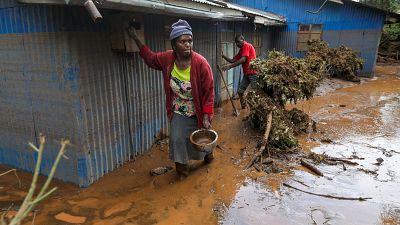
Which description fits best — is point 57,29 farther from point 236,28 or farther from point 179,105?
point 236,28

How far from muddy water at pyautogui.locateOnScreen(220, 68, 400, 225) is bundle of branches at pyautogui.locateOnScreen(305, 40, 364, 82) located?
23.4 ft

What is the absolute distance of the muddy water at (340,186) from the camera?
12.2ft

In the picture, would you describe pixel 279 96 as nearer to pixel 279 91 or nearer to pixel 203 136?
pixel 279 91

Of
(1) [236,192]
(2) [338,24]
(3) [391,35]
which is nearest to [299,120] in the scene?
(1) [236,192]

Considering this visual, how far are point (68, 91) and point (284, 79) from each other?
172 inches

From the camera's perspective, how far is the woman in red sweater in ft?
13.2

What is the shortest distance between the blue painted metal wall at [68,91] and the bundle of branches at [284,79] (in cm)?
279

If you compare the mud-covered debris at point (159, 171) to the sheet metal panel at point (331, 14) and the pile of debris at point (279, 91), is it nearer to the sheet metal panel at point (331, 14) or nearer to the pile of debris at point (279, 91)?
the pile of debris at point (279, 91)

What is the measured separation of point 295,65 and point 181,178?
3.86 m

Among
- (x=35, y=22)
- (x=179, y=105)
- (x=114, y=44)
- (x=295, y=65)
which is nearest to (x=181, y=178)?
(x=179, y=105)

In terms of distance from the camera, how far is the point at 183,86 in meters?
4.21

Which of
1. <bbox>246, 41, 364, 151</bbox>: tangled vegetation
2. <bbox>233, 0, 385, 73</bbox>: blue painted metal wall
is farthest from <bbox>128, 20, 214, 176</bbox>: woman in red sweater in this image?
<bbox>233, 0, 385, 73</bbox>: blue painted metal wall

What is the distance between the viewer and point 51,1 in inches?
130

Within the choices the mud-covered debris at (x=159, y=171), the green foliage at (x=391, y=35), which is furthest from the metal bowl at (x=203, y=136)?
the green foliage at (x=391, y=35)
